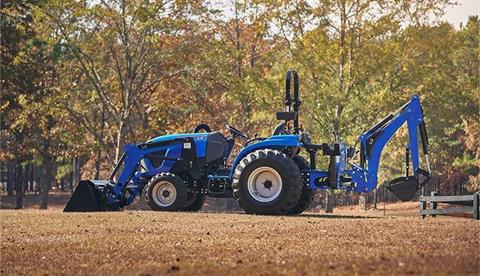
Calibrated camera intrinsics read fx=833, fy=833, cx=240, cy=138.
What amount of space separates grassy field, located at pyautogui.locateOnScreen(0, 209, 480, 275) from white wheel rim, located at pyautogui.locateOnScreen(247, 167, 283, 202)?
7.43ft

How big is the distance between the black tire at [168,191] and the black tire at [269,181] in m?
2.17

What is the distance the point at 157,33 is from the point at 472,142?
958 inches

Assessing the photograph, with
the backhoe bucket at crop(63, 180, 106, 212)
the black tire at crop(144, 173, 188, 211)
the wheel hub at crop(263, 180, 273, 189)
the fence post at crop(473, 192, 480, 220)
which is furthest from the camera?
the backhoe bucket at crop(63, 180, 106, 212)

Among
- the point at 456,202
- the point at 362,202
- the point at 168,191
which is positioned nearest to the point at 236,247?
the point at 456,202

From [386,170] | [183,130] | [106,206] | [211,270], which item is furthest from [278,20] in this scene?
[211,270]

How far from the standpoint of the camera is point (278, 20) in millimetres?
39438

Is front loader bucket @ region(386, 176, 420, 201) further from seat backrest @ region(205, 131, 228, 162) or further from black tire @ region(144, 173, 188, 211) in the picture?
black tire @ region(144, 173, 188, 211)

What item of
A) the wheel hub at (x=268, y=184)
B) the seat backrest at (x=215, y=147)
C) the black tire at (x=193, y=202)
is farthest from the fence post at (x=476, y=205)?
the black tire at (x=193, y=202)

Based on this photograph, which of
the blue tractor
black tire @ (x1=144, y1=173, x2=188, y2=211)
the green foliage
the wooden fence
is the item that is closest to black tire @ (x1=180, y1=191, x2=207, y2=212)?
the blue tractor

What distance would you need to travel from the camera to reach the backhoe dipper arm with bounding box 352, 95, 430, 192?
70.8 feet

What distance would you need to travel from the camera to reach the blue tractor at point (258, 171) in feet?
69.7

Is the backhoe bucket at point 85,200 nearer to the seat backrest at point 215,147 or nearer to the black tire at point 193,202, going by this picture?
the black tire at point 193,202

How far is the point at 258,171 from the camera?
69.7ft

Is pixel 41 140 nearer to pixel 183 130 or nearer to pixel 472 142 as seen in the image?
pixel 183 130
